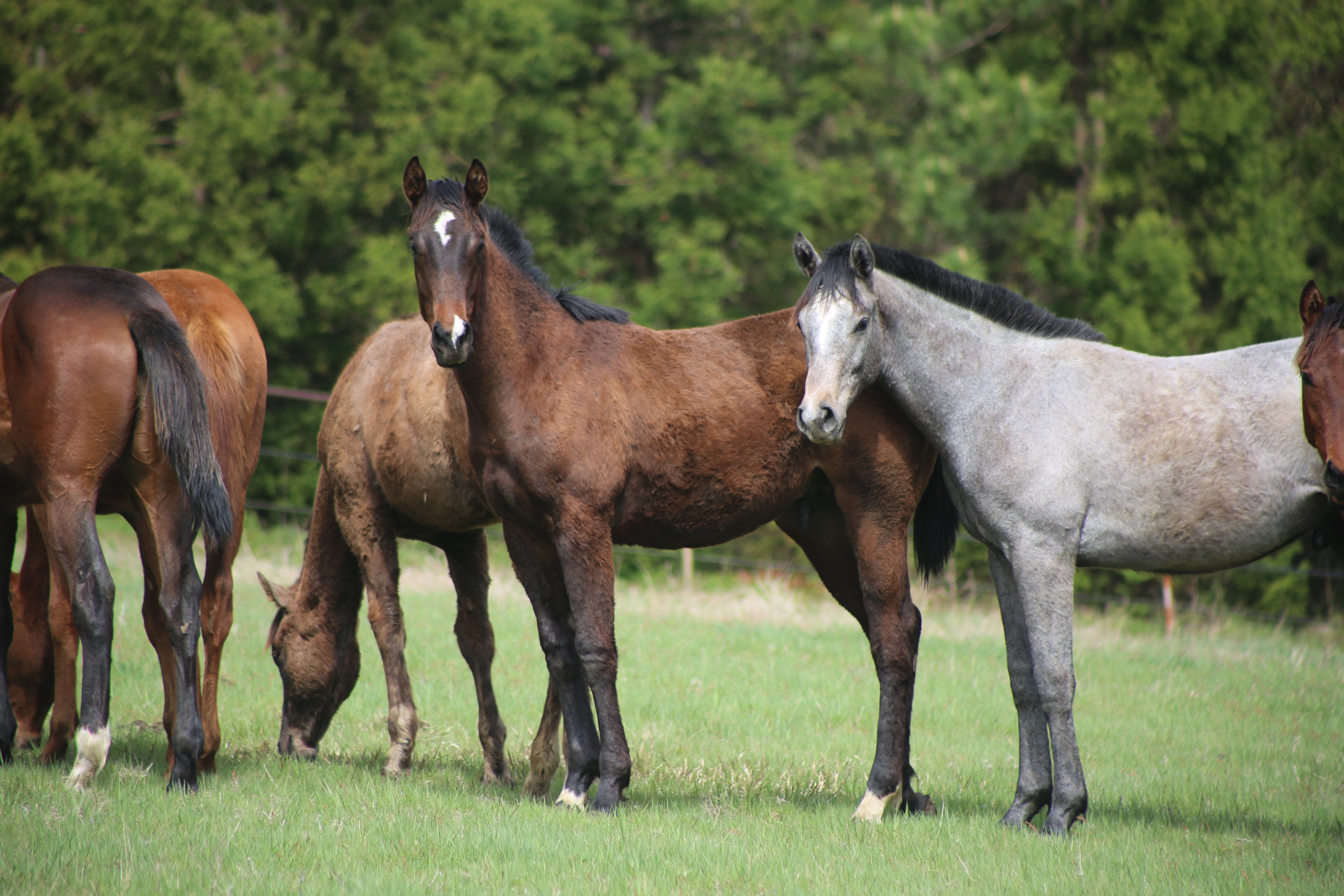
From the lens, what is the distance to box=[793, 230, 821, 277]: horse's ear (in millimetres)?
5445

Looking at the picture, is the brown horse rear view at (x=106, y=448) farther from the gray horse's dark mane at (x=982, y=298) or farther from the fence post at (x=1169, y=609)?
the fence post at (x=1169, y=609)

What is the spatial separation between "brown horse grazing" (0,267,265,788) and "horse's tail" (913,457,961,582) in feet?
11.4

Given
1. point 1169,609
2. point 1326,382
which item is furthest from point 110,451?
point 1169,609

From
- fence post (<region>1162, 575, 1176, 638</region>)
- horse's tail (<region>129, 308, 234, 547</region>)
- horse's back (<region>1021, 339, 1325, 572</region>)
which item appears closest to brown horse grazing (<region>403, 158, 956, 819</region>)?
horse's back (<region>1021, 339, 1325, 572</region>)

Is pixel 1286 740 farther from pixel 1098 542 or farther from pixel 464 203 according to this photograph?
pixel 464 203

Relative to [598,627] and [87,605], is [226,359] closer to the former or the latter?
[87,605]

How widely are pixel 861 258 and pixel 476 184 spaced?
1.82 meters

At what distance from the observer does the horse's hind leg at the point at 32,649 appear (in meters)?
6.15

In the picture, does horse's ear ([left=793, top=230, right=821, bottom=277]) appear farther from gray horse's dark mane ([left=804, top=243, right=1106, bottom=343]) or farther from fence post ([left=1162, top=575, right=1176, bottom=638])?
fence post ([left=1162, top=575, right=1176, bottom=638])

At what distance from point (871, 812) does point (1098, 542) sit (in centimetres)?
160

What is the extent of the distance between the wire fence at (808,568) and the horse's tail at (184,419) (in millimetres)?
6511

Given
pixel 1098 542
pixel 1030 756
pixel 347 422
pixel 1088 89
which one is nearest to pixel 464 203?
pixel 347 422

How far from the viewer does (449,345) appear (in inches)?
190

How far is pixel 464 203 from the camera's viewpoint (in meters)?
5.19
